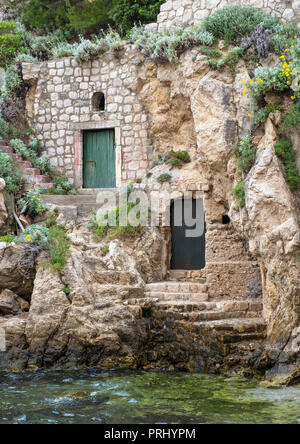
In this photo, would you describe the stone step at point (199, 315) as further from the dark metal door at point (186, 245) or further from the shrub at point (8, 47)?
the shrub at point (8, 47)

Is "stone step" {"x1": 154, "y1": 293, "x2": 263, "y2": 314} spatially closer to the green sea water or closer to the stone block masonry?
the green sea water

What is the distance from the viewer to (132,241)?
45.9ft

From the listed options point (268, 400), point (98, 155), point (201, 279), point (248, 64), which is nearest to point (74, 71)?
point (98, 155)

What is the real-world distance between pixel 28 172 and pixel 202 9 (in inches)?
247

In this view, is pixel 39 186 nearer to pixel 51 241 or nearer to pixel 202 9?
pixel 51 241

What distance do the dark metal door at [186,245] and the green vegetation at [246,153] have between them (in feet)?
8.38

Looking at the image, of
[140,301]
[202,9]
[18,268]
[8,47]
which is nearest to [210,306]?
[140,301]

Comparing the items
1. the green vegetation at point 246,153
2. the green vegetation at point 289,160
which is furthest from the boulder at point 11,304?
the green vegetation at point 289,160

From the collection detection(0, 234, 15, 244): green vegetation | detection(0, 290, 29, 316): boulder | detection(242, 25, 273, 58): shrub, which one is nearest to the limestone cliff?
detection(0, 290, 29, 316): boulder

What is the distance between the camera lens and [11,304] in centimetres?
1202

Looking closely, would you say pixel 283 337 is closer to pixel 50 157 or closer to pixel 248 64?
pixel 248 64

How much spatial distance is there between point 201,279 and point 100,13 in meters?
9.28

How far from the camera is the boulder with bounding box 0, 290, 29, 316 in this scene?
12.0 meters

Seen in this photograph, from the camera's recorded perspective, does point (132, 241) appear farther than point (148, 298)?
Yes
